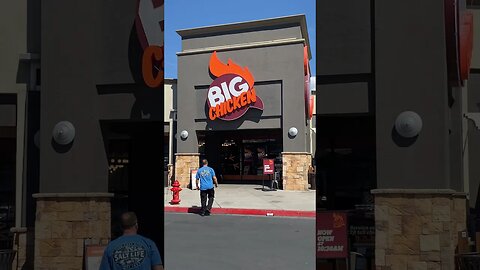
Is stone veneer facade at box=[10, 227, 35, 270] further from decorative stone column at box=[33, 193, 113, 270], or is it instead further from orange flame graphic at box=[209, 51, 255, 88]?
orange flame graphic at box=[209, 51, 255, 88]

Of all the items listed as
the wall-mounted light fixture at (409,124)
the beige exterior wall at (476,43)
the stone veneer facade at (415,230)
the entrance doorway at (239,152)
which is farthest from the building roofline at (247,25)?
the stone veneer facade at (415,230)

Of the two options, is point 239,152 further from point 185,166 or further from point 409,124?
point 409,124

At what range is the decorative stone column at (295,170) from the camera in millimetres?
24547

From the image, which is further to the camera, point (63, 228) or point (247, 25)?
point (247, 25)

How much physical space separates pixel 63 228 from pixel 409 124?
4.61 meters

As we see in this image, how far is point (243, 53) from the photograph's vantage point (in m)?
26.0

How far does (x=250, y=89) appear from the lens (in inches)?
1001

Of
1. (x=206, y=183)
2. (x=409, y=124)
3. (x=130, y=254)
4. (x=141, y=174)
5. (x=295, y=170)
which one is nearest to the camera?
(x=130, y=254)

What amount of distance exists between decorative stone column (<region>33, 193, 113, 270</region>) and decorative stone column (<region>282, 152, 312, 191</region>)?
18746 millimetres

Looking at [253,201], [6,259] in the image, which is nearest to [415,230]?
[6,259]

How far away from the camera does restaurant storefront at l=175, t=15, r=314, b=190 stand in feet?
81.6

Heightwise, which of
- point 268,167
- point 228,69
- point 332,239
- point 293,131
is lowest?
point 332,239

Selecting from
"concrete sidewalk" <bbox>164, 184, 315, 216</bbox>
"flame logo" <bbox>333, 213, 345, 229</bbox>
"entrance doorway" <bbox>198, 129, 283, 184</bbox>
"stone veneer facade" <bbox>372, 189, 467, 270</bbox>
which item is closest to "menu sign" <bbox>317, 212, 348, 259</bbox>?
"flame logo" <bbox>333, 213, 345, 229</bbox>

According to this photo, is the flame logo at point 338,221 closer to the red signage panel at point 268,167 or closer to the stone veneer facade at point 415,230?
the stone veneer facade at point 415,230
